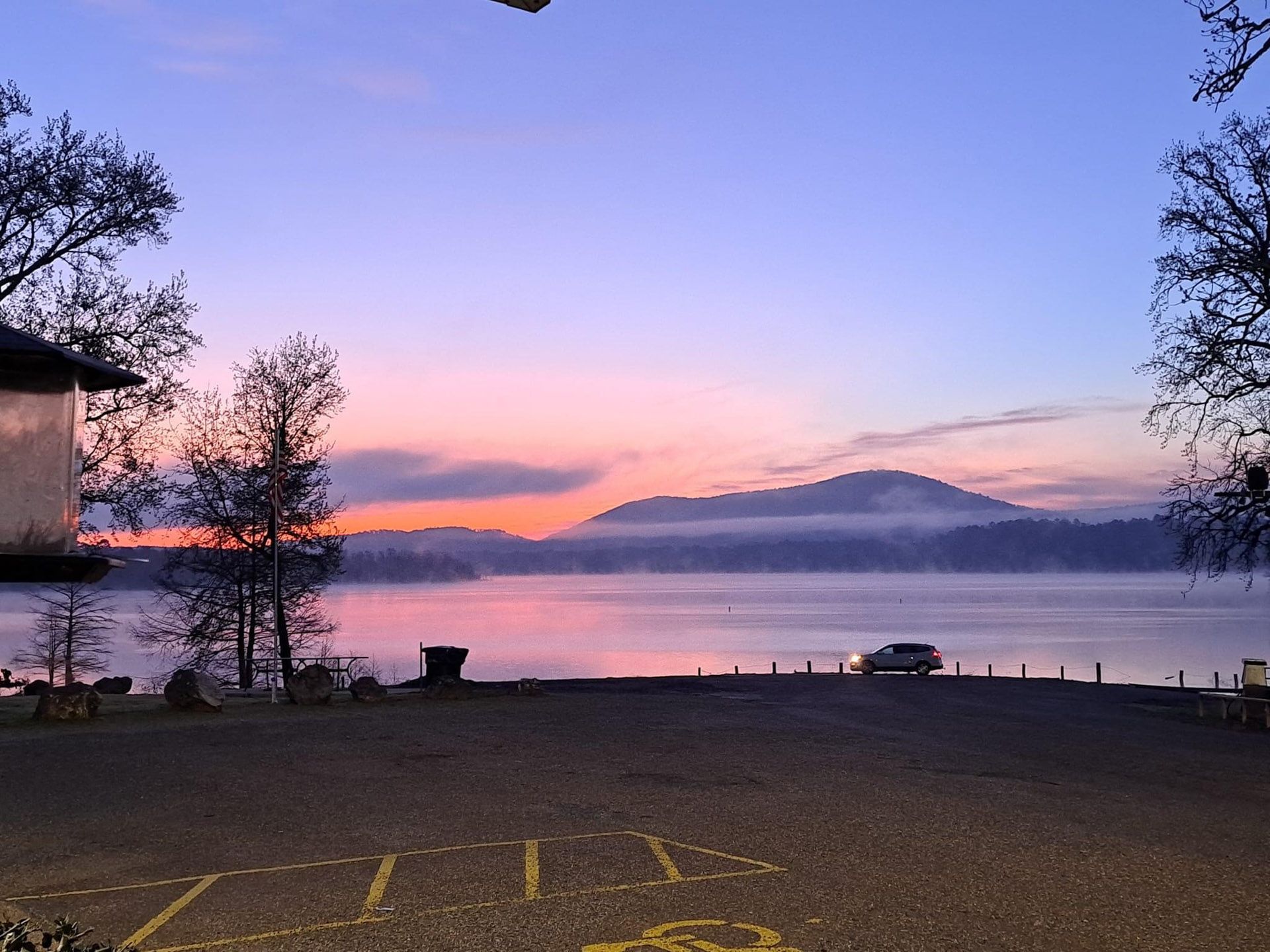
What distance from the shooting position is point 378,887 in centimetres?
1104

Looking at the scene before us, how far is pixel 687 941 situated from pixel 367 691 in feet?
79.5

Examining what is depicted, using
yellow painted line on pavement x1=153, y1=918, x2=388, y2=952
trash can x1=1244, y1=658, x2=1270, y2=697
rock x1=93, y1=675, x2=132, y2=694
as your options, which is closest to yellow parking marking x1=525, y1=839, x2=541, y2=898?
yellow painted line on pavement x1=153, y1=918, x2=388, y2=952

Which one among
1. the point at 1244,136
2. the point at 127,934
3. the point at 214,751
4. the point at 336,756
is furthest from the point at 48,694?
the point at 1244,136

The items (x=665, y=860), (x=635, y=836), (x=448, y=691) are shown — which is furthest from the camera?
(x=448, y=691)

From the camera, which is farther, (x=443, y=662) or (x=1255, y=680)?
(x=443, y=662)

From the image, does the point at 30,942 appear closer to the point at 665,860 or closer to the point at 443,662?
the point at 665,860

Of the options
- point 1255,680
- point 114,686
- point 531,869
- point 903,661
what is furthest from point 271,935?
point 903,661

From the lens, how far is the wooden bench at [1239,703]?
94.2ft

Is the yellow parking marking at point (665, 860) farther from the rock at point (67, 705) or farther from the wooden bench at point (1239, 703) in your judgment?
the wooden bench at point (1239, 703)

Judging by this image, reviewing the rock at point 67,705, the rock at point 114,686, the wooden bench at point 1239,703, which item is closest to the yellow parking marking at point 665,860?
the rock at point 67,705

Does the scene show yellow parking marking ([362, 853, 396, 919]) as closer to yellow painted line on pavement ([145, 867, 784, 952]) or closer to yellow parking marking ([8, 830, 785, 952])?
yellow parking marking ([8, 830, 785, 952])

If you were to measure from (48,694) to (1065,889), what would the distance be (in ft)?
82.2

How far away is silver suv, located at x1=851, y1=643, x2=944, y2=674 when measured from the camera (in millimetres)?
52312

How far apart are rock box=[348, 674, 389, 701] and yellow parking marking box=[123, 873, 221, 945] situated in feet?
66.8
